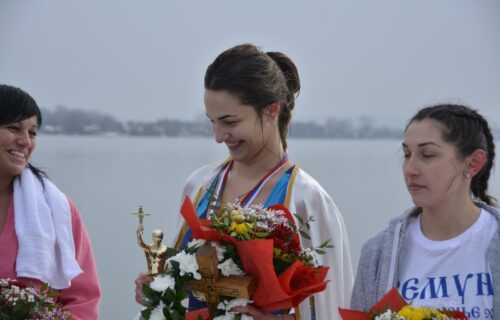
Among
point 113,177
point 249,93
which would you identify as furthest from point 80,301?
point 113,177

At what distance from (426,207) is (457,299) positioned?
0.26 meters

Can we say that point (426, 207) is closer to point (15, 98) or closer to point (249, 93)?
point (249, 93)

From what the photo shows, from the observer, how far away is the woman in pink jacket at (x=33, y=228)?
2.26m

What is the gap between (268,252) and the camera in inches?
63.8

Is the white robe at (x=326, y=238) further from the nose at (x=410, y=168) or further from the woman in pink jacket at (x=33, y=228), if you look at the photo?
the woman in pink jacket at (x=33, y=228)

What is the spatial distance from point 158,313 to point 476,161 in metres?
0.92

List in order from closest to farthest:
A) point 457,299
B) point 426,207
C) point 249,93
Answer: point 457,299, point 426,207, point 249,93

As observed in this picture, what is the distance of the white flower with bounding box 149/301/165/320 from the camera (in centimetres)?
170

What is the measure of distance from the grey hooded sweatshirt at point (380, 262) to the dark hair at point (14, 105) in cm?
119

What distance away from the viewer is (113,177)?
4027mm

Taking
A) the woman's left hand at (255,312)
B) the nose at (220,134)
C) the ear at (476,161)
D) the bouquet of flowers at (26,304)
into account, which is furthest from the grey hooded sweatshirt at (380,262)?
the bouquet of flowers at (26,304)

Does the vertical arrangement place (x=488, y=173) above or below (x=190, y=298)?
above

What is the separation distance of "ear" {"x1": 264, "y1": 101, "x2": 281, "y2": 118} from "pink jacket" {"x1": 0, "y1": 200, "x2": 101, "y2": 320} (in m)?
0.78

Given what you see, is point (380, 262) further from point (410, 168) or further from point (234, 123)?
point (234, 123)
